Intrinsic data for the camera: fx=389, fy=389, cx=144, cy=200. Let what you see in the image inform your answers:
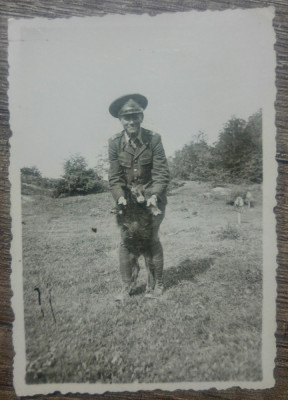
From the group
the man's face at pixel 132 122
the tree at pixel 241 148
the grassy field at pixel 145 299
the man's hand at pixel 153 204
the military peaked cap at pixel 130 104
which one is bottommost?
the grassy field at pixel 145 299

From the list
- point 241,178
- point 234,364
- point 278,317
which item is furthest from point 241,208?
point 234,364

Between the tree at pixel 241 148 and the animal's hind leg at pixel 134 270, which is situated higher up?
the tree at pixel 241 148

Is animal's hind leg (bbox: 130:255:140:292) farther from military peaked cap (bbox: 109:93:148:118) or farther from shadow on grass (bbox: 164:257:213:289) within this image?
military peaked cap (bbox: 109:93:148:118)

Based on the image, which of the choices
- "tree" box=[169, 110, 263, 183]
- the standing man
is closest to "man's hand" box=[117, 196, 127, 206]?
the standing man

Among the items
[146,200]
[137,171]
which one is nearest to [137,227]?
[146,200]

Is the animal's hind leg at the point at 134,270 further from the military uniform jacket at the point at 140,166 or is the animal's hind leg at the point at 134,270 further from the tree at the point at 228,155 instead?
the tree at the point at 228,155

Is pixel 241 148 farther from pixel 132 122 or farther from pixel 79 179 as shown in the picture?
pixel 79 179

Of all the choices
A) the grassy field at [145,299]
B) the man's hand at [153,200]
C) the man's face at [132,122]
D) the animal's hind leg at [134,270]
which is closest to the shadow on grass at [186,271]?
the grassy field at [145,299]

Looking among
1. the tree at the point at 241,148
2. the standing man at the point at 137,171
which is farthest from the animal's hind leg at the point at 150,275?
the tree at the point at 241,148
